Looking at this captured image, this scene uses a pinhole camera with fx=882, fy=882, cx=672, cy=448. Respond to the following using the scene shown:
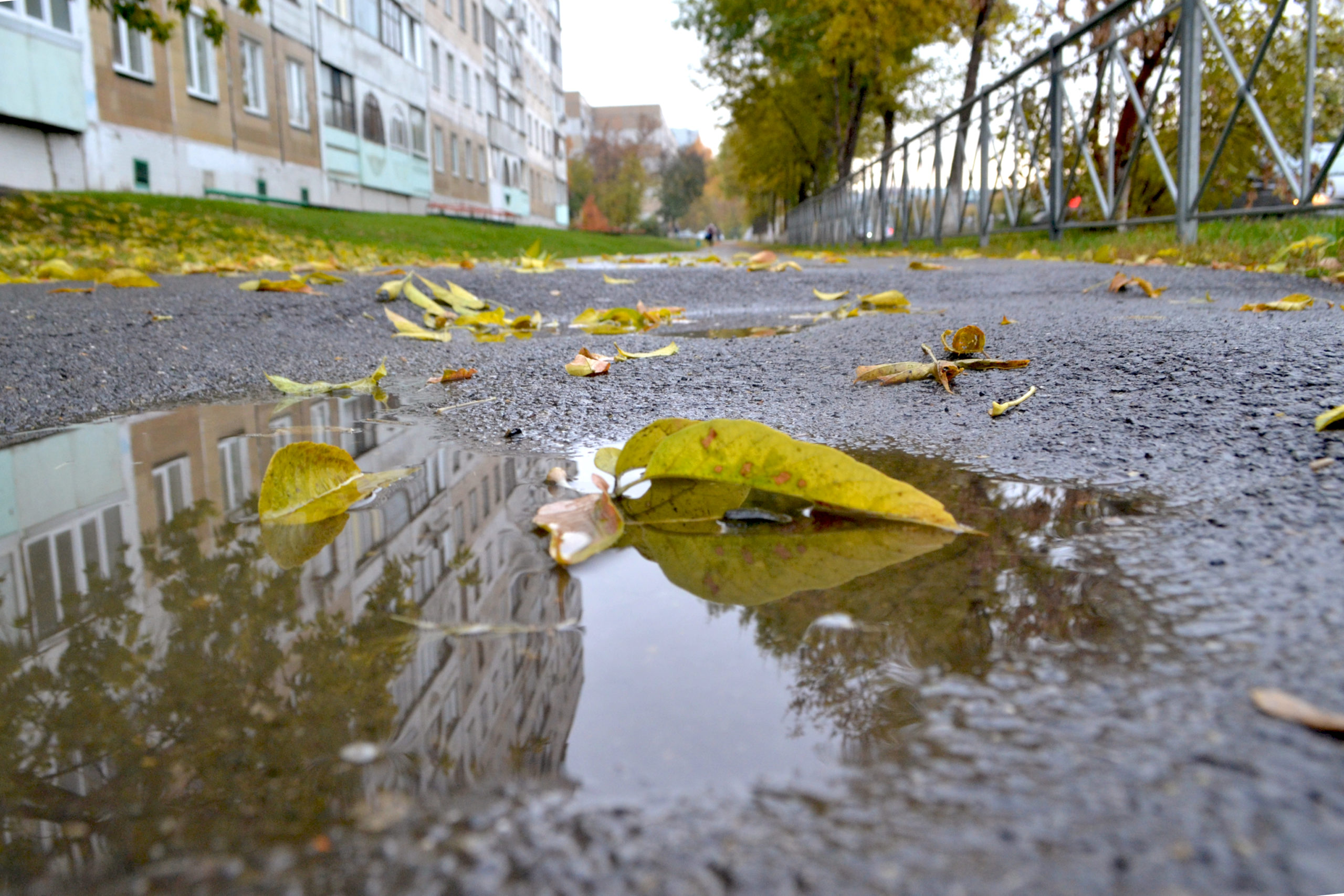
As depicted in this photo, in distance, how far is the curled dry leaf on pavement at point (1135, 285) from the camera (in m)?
3.17

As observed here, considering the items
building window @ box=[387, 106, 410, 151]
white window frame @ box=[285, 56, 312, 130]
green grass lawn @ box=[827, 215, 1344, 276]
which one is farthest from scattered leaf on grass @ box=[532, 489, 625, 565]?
building window @ box=[387, 106, 410, 151]

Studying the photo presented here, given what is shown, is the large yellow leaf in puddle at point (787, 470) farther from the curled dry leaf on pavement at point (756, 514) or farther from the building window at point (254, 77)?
the building window at point (254, 77)

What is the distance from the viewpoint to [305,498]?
119cm

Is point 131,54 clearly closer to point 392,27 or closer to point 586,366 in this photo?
point 392,27

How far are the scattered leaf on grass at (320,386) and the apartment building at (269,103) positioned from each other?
8192mm

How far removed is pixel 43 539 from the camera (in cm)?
118

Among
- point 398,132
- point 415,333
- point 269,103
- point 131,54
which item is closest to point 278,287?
point 415,333

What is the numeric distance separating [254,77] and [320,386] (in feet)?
A: 61.4

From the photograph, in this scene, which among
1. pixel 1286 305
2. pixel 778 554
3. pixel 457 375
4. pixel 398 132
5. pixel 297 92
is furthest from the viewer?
pixel 398 132

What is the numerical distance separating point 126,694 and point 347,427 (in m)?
1.15

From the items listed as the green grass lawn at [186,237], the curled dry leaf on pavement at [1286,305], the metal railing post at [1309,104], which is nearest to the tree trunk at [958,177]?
the metal railing post at [1309,104]

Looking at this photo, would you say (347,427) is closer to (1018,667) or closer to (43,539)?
(43,539)

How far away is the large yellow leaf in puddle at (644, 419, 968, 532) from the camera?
1.04 metres

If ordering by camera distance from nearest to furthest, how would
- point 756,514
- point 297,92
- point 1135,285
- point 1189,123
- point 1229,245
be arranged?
point 756,514 < point 1135,285 < point 1229,245 < point 1189,123 < point 297,92
